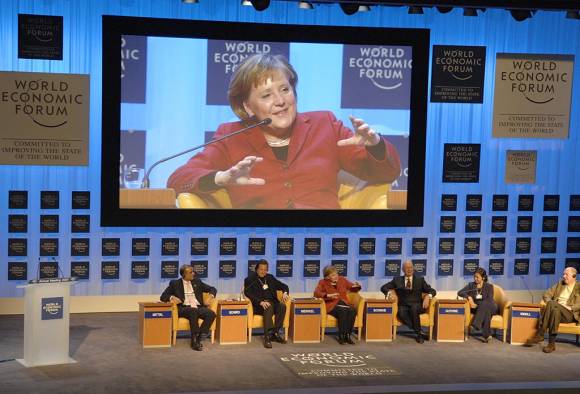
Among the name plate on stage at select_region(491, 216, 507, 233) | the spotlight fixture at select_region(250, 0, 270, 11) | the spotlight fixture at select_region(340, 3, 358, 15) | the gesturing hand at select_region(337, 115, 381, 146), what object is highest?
the spotlight fixture at select_region(340, 3, 358, 15)

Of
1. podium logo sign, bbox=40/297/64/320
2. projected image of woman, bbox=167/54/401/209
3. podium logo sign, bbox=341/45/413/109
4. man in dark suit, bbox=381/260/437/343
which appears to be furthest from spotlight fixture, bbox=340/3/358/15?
podium logo sign, bbox=40/297/64/320

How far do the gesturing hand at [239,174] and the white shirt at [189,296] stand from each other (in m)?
1.85

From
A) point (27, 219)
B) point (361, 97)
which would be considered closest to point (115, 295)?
point (27, 219)

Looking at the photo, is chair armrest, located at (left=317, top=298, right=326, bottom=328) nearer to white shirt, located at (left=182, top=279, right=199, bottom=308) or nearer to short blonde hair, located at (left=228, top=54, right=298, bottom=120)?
white shirt, located at (left=182, top=279, right=199, bottom=308)

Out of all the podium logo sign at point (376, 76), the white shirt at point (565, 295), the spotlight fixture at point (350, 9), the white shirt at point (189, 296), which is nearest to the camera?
the white shirt at point (189, 296)

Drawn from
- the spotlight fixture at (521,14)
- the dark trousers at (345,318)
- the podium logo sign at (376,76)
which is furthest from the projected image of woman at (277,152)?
the spotlight fixture at (521,14)

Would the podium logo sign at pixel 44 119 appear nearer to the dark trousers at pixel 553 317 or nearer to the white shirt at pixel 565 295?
the dark trousers at pixel 553 317

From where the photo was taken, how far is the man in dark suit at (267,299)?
35.2 feet

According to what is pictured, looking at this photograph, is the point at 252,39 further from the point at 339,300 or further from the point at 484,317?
the point at 484,317

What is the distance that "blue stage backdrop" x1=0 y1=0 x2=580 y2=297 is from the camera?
11.8 m

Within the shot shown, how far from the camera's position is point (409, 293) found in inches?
449

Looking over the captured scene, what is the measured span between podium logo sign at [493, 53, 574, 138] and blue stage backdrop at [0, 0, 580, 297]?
12 cm

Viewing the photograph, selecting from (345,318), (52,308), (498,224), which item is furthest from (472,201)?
(52,308)

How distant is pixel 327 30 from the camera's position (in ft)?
40.3
